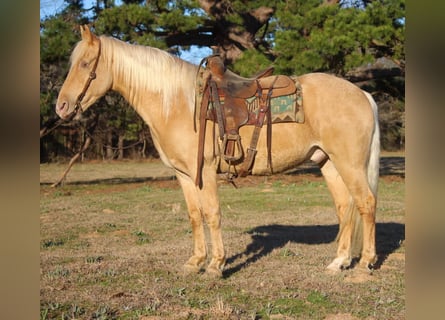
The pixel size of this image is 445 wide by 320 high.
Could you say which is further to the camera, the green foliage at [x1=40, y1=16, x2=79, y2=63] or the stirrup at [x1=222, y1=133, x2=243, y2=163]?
the green foliage at [x1=40, y1=16, x2=79, y2=63]

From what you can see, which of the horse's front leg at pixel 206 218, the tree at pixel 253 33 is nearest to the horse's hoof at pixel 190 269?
the horse's front leg at pixel 206 218

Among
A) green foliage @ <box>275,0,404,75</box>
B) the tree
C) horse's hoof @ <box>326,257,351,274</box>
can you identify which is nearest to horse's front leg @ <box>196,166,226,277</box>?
horse's hoof @ <box>326,257,351,274</box>

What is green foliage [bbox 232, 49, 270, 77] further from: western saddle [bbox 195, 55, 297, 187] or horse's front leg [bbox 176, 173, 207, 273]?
horse's front leg [bbox 176, 173, 207, 273]

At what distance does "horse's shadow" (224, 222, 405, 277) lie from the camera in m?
5.05

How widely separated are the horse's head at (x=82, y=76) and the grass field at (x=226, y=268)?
1.67 metres

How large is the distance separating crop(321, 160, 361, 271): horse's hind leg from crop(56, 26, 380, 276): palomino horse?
4cm

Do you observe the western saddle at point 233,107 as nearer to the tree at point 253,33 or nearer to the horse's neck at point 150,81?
the horse's neck at point 150,81

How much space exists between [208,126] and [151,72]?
783mm

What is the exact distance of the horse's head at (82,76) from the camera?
4.12 metres

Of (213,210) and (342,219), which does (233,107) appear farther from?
(342,219)

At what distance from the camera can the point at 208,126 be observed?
14.0 feet
